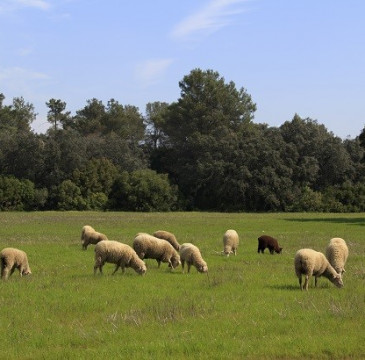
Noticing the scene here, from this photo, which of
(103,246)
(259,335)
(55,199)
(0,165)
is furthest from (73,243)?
(0,165)

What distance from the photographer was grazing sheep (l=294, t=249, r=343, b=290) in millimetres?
17734

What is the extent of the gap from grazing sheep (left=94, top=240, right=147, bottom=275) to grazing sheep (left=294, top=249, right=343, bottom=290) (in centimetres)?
540

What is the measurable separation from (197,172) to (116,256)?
74.0 meters

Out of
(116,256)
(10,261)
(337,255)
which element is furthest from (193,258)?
(10,261)

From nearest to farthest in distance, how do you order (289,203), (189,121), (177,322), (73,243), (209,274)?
1. (177,322)
2. (209,274)
3. (73,243)
4. (289,203)
5. (189,121)

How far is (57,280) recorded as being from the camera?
19500 millimetres

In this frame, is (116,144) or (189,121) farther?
(189,121)

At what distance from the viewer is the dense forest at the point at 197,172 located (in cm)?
8838

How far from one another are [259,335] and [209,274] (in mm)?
8786

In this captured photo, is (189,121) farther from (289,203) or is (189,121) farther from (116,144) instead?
(289,203)

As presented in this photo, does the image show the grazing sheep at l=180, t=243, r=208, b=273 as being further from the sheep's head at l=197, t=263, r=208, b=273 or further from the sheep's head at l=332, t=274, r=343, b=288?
the sheep's head at l=332, t=274, r=343, b=288

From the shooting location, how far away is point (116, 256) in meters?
20.8

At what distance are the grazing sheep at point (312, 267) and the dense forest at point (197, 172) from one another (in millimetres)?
68366

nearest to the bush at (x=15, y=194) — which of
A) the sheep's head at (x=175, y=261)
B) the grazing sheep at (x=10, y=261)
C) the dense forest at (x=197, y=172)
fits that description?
the dense forest at (x=197, y=172)
